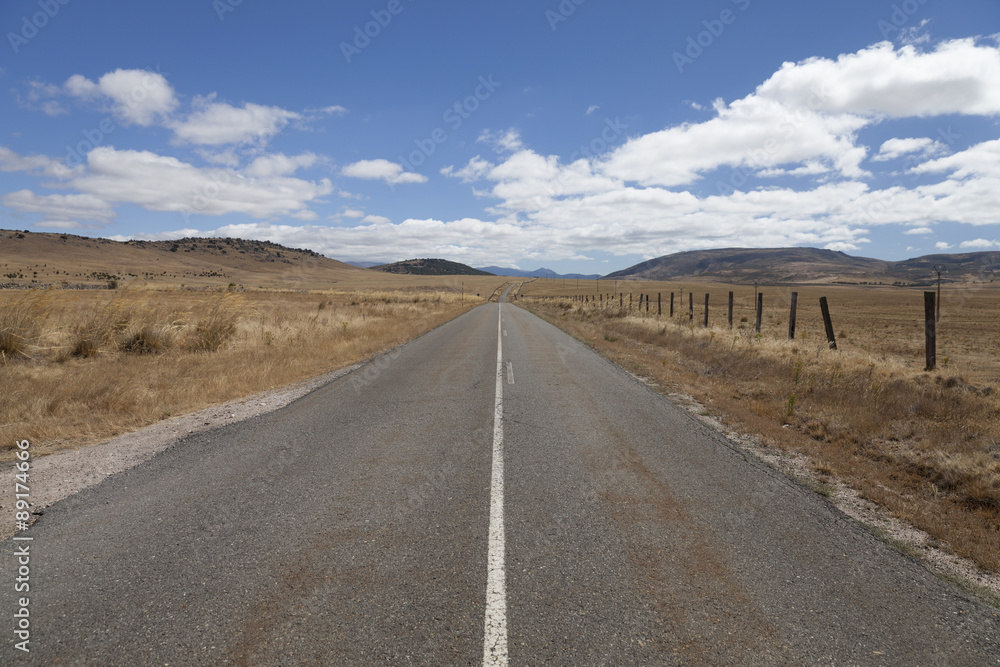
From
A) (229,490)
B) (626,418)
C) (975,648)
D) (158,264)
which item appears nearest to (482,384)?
(626,418)

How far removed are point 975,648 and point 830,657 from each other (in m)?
0.97

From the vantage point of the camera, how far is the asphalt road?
8.71ft

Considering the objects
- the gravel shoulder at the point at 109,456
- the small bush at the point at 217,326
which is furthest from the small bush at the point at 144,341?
the gravel shoulder at the point at 109,456

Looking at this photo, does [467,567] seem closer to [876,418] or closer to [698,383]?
[876,418]

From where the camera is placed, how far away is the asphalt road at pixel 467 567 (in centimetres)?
265

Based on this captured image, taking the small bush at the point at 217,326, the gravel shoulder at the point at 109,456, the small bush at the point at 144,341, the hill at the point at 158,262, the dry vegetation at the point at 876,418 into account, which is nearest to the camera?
the gravel shoulder at the point at 109,456

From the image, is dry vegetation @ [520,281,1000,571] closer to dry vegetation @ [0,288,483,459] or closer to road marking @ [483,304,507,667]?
road marking @ [483,304,507,667]

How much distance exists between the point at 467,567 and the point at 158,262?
132 m

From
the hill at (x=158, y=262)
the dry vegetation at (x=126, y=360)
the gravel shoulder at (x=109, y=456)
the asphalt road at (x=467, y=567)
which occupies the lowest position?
the asphalt road at (x=467, y=567)

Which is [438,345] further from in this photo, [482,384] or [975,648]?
[975,648]

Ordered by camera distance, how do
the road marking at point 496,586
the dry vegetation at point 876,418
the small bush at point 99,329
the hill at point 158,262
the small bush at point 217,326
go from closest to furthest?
1. the road marking at point 496,586
2. the dry vegetation at point 876,418
3. the small bush at point 99,329
4. the small bush at point 217,326
5. the hill at point 158,262

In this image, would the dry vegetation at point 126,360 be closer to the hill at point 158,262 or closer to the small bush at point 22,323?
the small bush at point 22,323

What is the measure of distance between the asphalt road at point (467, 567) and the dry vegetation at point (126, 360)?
7.51ft

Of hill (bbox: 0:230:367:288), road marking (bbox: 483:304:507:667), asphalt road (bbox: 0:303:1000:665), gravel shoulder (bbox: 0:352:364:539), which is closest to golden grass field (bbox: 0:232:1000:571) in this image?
gravel shoulder (bbox: 0:352:364:539)
